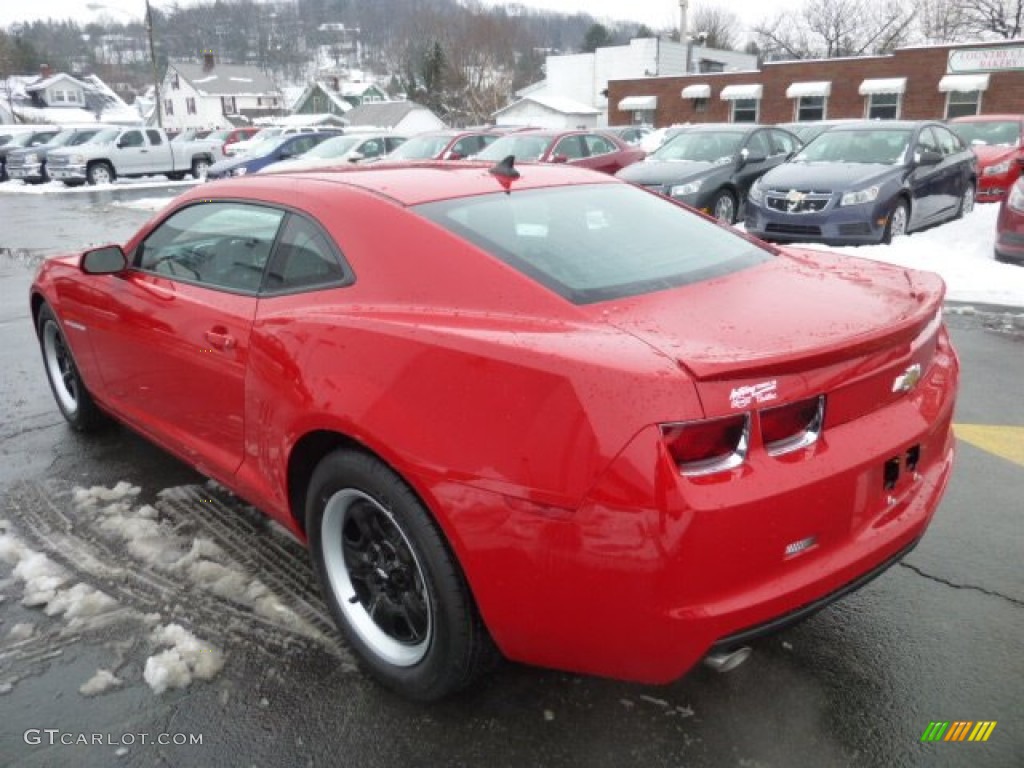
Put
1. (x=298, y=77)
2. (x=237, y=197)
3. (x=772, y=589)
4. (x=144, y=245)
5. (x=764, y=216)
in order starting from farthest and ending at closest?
1. (x=298, y=77)
2. (x=764, y=216)
3. (x=144, y=245)
4. (x=237, y=197)
5. (x=772, y=589)

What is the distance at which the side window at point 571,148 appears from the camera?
46.3 feet

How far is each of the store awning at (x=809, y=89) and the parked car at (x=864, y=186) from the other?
2876 centimetres

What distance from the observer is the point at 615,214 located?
9.99ft

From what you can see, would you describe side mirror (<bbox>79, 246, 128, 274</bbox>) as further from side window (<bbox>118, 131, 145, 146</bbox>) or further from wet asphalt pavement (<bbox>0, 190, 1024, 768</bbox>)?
side window (<bbox>118, 131, 145, 146</bbox>)

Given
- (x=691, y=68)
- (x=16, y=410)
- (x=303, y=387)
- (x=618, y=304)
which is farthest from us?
(x=691, y=68)

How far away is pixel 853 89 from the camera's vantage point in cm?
3672

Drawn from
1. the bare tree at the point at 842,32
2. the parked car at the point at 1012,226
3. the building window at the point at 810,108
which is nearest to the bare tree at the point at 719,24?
the bare tree at the point at 842,32

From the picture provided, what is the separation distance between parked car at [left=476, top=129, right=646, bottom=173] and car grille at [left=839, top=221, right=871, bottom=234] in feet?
17.4

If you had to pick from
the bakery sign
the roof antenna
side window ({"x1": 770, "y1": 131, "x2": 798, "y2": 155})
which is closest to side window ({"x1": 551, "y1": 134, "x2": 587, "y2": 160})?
side window ({"x1": 770, "y1": 131, "x2": 798, "y2": 155})

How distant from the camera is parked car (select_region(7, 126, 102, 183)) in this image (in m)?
27.3

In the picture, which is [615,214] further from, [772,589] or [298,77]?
[298,77]

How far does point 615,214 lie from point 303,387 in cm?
133

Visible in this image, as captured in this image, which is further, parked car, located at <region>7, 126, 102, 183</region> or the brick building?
the brick building

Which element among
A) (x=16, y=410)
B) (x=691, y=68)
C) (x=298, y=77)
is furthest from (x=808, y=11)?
(x=16, y=410)
